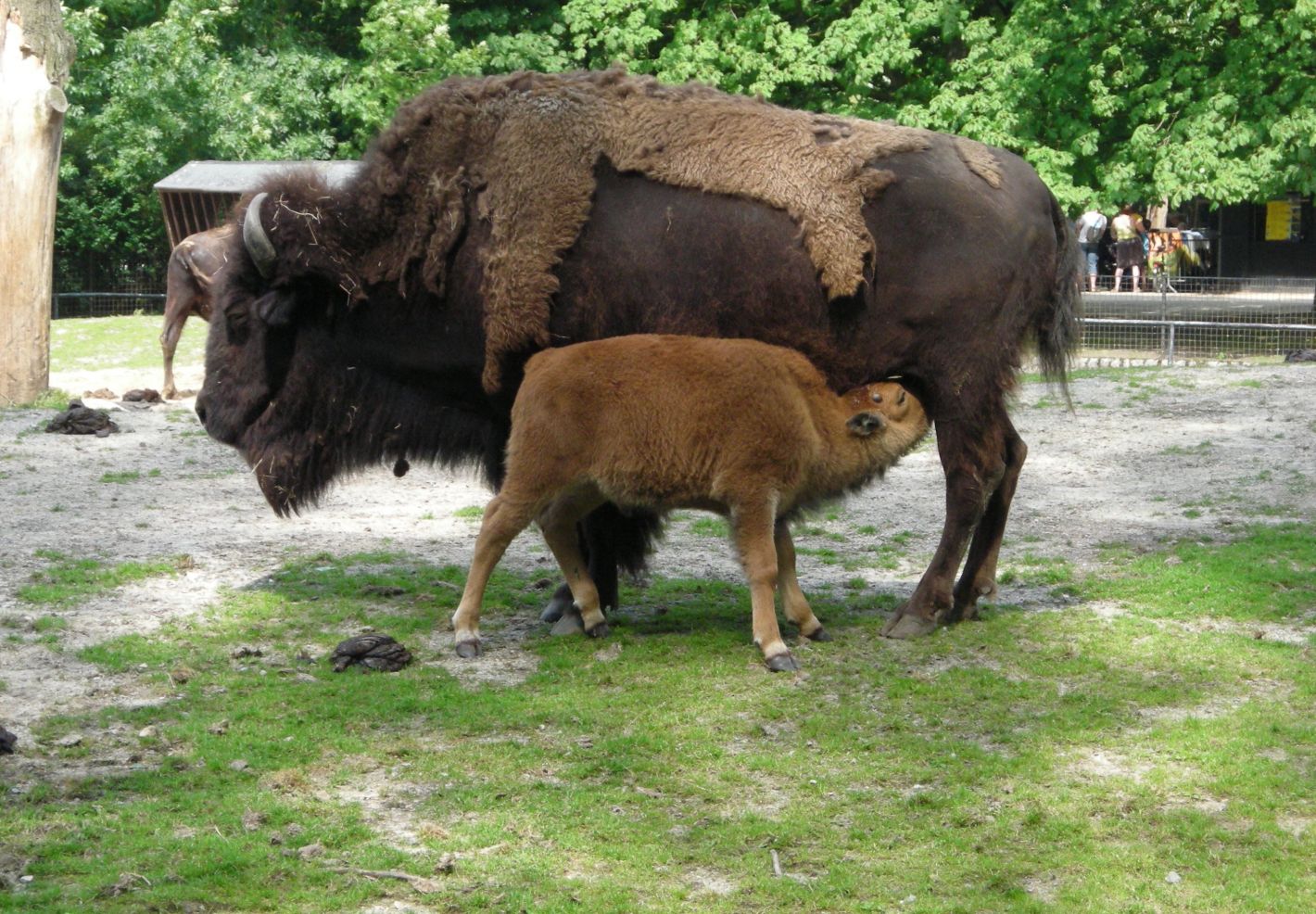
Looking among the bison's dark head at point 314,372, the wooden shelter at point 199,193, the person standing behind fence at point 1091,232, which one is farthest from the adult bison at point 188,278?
the person standing behind fence at point 1091,232

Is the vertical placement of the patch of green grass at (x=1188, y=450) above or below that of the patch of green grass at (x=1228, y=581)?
above

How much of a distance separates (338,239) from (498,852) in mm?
3767

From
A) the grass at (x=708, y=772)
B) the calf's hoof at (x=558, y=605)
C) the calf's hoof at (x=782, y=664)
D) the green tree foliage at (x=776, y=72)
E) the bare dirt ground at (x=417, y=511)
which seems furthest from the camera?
the green tree foliage at (x=776, y=72)

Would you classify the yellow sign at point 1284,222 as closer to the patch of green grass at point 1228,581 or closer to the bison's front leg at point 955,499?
the patch of green grass at point 1228,581

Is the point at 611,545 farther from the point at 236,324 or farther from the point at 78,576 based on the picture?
the point at 78,576

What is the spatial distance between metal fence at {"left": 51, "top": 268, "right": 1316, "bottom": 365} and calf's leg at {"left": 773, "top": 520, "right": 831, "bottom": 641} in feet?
39.5

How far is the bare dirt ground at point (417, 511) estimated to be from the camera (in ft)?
24.0

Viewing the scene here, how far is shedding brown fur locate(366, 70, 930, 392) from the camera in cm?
704

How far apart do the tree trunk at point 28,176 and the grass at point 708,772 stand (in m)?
8.36

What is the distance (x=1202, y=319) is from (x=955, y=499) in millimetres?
13868

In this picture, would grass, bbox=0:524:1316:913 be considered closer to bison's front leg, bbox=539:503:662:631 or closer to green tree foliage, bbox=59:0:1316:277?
bison's front leg, bbox=539:503:662:631

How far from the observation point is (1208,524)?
374 inches

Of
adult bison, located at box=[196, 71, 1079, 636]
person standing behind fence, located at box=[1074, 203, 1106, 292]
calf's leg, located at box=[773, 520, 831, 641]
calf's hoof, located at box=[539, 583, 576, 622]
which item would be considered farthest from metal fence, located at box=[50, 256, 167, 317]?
calf's leg, located at box=[773, 520, 831, 641]

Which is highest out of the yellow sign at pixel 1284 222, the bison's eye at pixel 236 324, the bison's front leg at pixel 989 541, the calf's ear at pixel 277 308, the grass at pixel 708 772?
the yellow sign at pixel 1284 222
